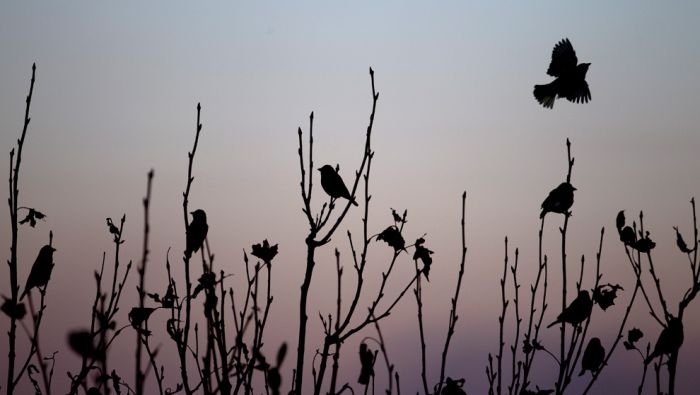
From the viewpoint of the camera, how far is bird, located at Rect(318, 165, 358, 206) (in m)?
4.21

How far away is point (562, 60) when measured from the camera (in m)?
6.71

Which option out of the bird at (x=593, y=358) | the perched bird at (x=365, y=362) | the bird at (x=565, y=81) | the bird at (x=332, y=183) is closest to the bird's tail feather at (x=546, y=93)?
the bird at (x=565, y=81)

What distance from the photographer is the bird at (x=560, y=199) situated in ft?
13.1

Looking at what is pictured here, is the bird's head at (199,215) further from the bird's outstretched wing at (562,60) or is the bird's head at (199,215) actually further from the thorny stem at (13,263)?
the bird's outstretched wing at (562,60)

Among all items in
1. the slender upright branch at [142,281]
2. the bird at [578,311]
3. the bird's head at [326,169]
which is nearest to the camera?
the slender upright branch at [142,281]

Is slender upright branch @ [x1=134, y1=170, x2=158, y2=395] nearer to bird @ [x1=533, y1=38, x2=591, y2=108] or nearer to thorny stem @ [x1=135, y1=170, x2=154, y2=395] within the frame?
thorny stem @ [x1=135, y1=170, x2=154, y2=395]

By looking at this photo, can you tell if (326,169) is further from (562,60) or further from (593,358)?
(562,60)

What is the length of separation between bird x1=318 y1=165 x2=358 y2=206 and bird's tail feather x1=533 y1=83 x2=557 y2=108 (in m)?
2.59

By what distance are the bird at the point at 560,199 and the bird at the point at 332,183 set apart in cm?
99

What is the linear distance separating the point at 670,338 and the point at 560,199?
36.0 inches

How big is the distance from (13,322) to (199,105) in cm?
112

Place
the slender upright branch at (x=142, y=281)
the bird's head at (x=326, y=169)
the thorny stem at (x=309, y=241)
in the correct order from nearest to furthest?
the slender upright branch at (x=142, y=281) < the thorny stem at (x=309, y=241) < the bird's head at (x=326, y=169)

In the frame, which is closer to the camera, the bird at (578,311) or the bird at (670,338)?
the bird at (670,338)

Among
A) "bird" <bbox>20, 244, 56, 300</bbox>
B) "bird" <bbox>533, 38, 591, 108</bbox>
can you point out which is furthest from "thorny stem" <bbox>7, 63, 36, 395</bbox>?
"bird" <bbox>533, 38, 591, 108</bbox>
